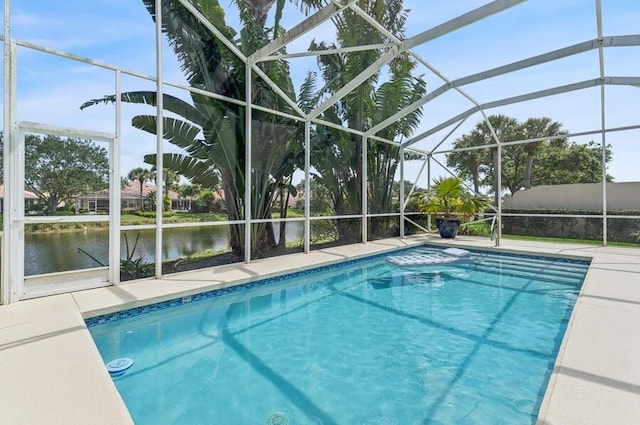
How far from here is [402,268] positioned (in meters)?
7.49

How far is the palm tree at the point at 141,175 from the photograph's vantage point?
5098 mm

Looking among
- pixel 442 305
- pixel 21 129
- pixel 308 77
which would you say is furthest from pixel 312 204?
pixel 21 129

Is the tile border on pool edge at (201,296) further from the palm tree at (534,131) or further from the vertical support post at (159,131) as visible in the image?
the palm tree at (534,131)

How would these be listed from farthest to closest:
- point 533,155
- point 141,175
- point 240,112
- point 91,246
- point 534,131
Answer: point 533,155 → point 534,131 → point 240,112 → point 141,175 → point 91,246

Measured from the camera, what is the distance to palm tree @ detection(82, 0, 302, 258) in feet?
Result: 18.7

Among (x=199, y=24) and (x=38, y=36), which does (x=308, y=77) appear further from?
(x=38, y=36)

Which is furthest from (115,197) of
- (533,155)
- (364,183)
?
(533,155)

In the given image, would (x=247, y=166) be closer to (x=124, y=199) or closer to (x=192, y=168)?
(x=192, y=168)

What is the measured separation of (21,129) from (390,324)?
504cm

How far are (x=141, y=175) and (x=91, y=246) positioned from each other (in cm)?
121

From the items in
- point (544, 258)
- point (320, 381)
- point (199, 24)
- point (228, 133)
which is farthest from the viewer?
point (544, 258)

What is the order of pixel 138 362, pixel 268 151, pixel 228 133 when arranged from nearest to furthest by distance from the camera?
1. pixel 138 362
2. pixel 228 133
3. pixel 268 151

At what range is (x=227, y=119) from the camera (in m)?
6.45

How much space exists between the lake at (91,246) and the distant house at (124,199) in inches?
12.7
